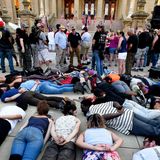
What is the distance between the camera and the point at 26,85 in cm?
522

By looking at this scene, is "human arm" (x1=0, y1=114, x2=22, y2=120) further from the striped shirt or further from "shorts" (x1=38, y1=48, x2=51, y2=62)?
"shorts" (x1=38, y1=48, x2=51, y2=62)

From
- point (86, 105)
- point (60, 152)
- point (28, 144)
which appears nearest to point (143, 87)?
point (86, 105)

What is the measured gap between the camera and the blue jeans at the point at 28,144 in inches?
106

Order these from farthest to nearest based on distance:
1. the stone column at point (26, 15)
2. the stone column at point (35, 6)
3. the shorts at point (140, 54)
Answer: the stone column at point (35, 6)
the stone column at point (26, 15)
the shorts at point (140, 54)

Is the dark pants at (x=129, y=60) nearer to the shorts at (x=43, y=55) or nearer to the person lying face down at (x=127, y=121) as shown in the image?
the shorts at (x=43, y=55)

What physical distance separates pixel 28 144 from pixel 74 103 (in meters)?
1.60

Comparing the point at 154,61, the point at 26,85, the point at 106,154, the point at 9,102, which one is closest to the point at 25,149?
the point at 106,154

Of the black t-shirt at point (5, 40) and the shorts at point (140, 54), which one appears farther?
the shorts at point (140, 54)

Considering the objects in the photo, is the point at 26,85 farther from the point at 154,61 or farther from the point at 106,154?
the point at 154,61

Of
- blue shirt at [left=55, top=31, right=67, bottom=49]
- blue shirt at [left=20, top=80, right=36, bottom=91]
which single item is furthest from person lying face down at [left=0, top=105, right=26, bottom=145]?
blue shirt at [left=55, top=31, right=67, bottom=49]

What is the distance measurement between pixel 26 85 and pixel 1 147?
2235 millimetres

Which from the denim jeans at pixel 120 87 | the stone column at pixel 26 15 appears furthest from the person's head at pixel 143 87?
the stone column at pixel 26 15

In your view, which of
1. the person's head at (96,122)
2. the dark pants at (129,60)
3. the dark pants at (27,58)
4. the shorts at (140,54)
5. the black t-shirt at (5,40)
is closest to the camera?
the person's head at (96,122)

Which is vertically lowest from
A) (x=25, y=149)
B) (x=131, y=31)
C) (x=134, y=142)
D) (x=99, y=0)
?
(x=134, y=142)
